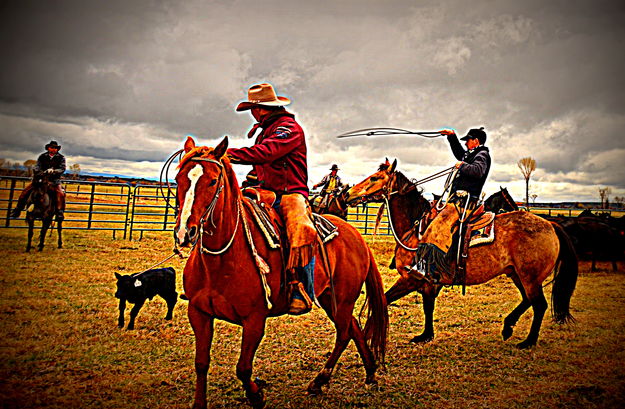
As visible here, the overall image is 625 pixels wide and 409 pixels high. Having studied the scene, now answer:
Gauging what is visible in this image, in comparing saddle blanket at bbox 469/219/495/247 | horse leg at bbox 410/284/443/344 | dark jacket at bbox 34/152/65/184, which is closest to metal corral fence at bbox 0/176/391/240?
dark jacket at bbox 34/152/65/184

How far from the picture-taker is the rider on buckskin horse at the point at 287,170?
3240 millimetres

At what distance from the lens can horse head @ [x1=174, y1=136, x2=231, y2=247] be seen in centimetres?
256

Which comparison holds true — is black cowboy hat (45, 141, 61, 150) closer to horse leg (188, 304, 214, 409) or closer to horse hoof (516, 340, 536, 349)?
horse leg (188, 304, 214, 409)

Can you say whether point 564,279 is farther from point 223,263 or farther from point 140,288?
point 140,288

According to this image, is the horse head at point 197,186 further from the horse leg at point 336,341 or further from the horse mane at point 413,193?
the horse mane at point 413,193

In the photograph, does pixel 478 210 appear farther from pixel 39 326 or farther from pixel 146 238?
pixel 146 238

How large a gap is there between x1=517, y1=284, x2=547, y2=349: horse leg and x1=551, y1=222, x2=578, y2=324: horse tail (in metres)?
0.71

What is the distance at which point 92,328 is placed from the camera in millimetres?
5297

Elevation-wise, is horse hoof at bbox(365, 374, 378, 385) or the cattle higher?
the cattle

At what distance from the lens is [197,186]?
2.69 meters

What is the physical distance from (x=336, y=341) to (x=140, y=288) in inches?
123

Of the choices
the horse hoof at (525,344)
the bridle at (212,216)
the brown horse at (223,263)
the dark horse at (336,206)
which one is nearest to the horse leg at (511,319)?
the horse hoof at (525,344)

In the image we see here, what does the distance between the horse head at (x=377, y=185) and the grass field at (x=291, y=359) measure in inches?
85.2

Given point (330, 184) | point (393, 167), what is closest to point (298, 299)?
point (393, 167)
